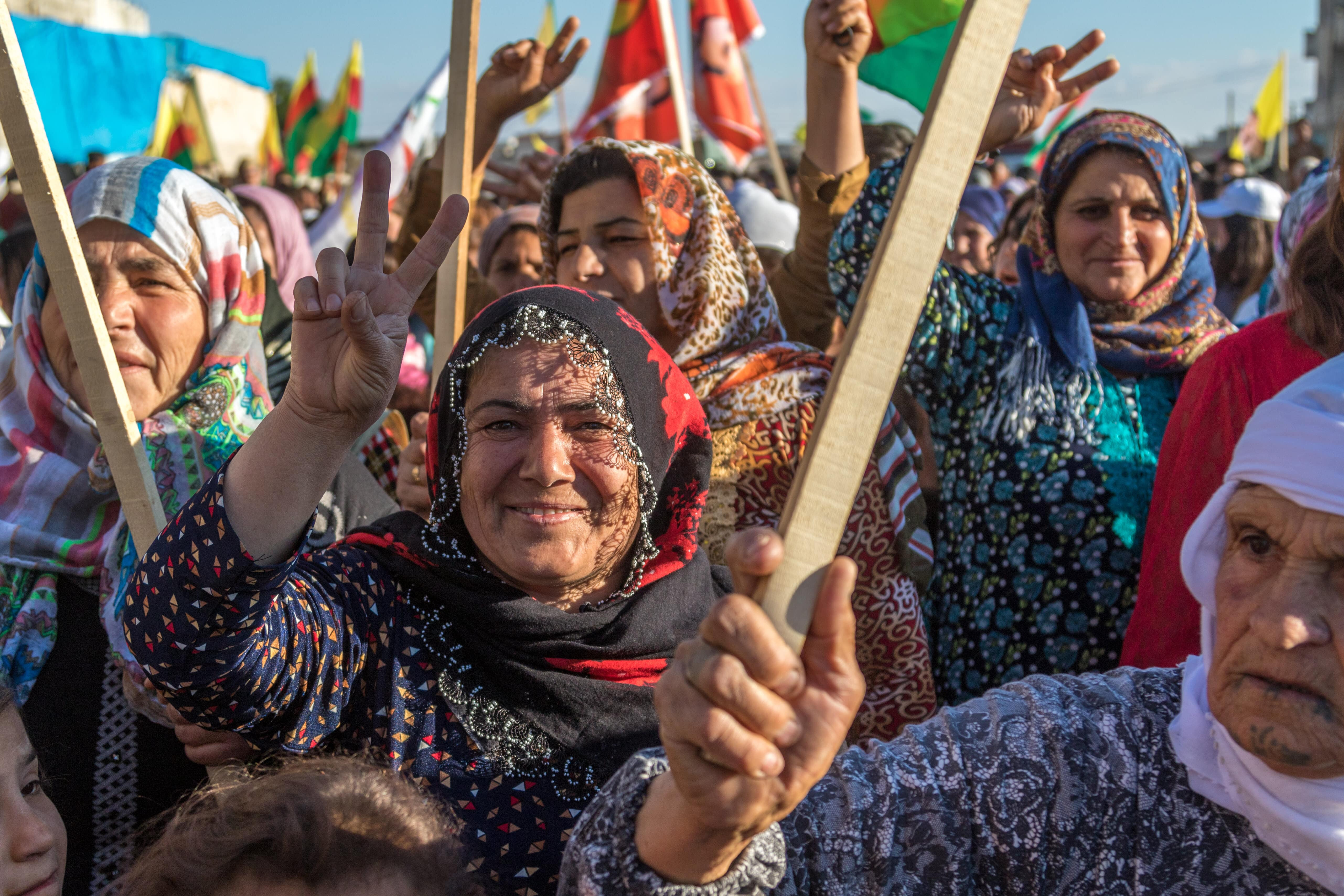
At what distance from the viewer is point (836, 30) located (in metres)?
2.88

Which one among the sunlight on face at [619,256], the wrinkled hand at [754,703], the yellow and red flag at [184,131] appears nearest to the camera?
the wrinkled hand at [754,703]

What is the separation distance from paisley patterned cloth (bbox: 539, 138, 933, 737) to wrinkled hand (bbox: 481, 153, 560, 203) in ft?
5.17

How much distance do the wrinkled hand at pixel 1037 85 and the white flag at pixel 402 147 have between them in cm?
302

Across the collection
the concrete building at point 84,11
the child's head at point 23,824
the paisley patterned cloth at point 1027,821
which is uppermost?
the concrete building at point 84,11

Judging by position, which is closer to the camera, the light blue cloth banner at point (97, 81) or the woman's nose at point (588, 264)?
the woman's nose at point (588, 264)

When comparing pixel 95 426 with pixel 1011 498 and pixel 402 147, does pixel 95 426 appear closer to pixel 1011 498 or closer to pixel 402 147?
pixel 1011 498

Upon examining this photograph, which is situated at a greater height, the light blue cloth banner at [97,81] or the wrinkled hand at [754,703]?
the light blue cloth banner at [97,81]

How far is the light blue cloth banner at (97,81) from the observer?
466 centimetres

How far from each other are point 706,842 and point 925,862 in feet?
1.30

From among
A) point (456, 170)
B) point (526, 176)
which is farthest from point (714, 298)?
point (526, 176)

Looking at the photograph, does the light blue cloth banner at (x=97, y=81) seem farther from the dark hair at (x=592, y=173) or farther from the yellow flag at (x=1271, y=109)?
the yellow flag at (x=1271, y=109)

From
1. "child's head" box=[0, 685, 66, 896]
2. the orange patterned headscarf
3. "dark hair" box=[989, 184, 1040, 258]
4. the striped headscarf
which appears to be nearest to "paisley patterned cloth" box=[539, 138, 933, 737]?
the orange patterned headscarf

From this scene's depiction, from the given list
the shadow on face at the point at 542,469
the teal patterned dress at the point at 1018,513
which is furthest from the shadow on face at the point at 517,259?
the shadow on face at the point at 542,469

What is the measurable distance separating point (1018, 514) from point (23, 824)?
201cm
